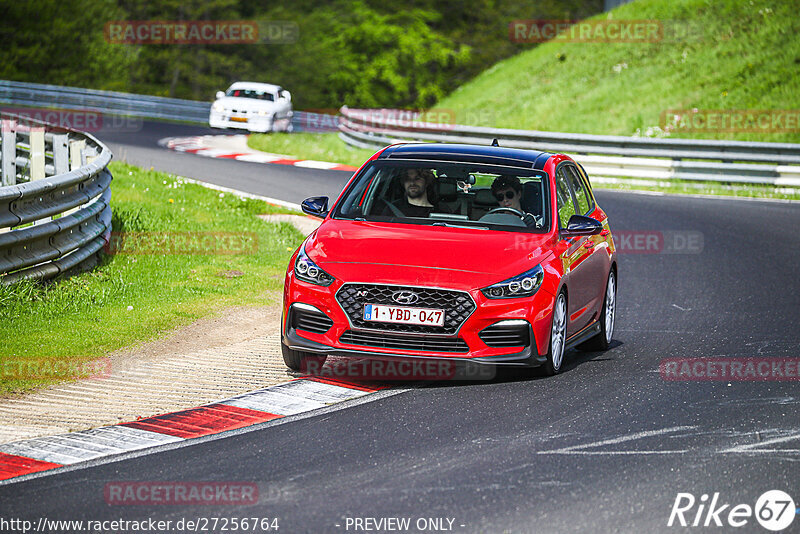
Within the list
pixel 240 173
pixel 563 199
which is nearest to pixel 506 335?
pixel 563 199

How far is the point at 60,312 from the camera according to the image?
34.1 ft

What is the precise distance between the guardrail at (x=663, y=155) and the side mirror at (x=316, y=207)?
16.9 metres

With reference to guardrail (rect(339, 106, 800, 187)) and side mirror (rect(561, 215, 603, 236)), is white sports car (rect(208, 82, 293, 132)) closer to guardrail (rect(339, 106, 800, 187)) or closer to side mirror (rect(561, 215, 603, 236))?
guardrail (rect(339, 106, 800, 187))

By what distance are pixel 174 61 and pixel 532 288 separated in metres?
61.4

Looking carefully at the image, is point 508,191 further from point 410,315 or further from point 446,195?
point 410,315

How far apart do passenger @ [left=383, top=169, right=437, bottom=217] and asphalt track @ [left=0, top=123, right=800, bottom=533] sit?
5.03 ft

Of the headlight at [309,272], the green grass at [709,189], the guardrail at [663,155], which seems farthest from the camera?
the guardrail at [663,155]

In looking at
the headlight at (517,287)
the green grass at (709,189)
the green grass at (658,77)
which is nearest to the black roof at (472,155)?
the headlight at (517,287)

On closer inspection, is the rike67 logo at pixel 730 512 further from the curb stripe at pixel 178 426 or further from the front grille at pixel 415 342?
the curb stripe at pixel 178 426

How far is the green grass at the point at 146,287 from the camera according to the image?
943 cm

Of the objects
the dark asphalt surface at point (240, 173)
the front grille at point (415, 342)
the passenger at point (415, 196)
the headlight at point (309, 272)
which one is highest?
the passenger at point (415, 196)

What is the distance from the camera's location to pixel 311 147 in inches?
1291

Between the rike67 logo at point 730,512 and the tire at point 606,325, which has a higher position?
the rike67 logo at point 730,512

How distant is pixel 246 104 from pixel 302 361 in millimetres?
28528
